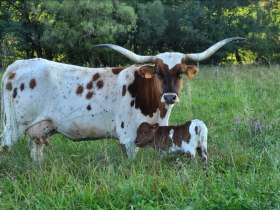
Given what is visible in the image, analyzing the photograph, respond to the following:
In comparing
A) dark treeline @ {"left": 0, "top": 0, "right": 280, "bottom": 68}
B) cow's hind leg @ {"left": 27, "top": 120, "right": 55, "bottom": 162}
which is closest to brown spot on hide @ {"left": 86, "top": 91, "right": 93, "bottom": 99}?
cow's hind leg @ {"left": 27, "top": 120, "right": 55, "bottom": 162}

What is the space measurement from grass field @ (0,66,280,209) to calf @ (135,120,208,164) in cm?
14

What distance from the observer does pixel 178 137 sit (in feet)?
16.7

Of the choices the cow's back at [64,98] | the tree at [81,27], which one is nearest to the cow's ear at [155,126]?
the cow's back at [64,98]

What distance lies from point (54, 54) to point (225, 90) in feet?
90.3

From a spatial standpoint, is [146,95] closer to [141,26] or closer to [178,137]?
[178,137]

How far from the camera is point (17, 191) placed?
404 centimetres

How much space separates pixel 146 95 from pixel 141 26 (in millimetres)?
32378

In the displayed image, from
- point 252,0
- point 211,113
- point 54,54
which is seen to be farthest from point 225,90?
point 252,0

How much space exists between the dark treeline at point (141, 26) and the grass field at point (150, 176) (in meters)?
25.0

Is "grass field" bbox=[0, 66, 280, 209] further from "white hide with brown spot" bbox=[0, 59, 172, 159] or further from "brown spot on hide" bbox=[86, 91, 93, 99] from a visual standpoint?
"brown spot on hide" bbox=[86, 91, 93, 99]

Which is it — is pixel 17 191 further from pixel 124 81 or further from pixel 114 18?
pixel 114 18

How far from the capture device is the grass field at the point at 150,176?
3.58 metres

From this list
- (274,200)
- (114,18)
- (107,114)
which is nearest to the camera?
(274,200)

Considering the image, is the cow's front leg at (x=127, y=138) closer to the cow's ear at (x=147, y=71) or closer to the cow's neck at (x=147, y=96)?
the cow's neck at (x=147, y=96)
